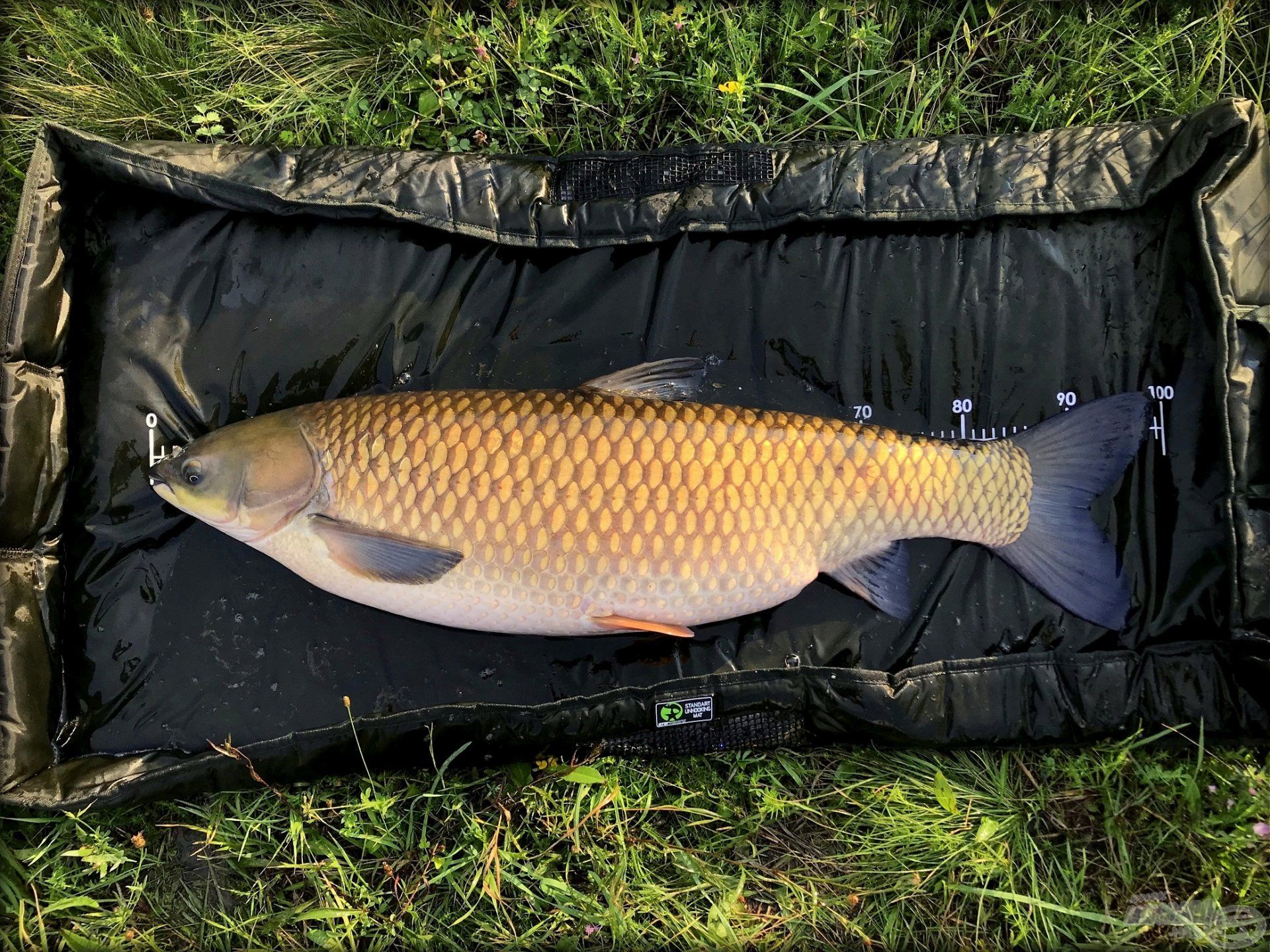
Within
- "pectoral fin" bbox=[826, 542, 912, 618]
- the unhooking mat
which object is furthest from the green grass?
"pectoral fin" bbox=[826, 542, 912, 618]

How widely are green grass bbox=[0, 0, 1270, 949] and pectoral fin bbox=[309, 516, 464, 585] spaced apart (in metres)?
0.51

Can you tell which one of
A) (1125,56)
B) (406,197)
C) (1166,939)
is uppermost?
(1125,56)

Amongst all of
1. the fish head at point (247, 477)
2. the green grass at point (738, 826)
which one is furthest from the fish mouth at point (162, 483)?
the green grass at point (738, 826)

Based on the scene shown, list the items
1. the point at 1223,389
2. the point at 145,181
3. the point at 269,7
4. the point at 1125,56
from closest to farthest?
the point at 1223,389 < the point at 145,181 < the point at 1125,56 < the point at 269,7

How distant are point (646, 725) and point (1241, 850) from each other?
4.22 ft

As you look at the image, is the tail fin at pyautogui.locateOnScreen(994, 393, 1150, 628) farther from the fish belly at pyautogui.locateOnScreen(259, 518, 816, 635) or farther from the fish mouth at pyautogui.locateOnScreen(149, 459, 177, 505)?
the fish mouth at pyautogui.locateOnScreen(149, 459, 177, 505)

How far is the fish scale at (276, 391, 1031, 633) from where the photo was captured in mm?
1449

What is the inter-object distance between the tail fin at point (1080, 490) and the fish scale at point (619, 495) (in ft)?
0.42

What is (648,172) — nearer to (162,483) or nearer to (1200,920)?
(162,483)

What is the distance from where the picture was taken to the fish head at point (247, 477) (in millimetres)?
1531

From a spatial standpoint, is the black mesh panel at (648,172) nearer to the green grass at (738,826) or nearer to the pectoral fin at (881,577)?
the green grass at (738,826)

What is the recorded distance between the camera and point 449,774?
1.69 m

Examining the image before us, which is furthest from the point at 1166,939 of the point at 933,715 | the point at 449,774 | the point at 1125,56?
the point at 1125,56

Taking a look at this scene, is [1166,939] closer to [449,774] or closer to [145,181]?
[449,774]
